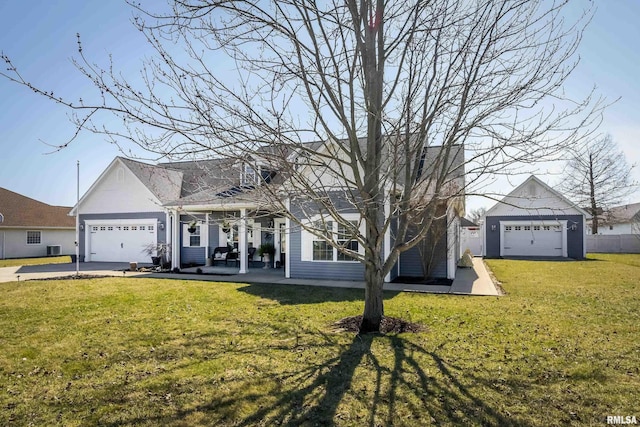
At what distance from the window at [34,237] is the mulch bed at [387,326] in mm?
29118

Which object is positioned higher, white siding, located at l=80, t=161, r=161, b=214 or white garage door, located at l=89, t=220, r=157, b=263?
white siding, located at l=80, t=161, r=161, b=214

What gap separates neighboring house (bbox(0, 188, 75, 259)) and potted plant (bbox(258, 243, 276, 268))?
20.0 m

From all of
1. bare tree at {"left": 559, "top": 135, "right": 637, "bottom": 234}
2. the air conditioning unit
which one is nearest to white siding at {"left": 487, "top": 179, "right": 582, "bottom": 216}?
bare tree at {"left": 559, "top": 135, "right": 637, "bottom": 234}

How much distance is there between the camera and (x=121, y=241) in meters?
21.8

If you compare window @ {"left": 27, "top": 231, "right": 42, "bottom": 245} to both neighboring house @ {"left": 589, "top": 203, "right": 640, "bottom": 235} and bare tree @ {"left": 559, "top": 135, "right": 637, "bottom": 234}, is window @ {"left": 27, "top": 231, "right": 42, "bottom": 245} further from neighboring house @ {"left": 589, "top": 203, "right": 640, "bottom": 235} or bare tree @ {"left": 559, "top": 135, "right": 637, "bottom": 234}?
neighboring house @ {"left": 589, "top": 203, "right": 640, "bottom": 235}

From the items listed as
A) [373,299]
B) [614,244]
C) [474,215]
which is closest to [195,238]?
[373,299]

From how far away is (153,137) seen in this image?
214 inches

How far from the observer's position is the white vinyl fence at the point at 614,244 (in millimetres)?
31545

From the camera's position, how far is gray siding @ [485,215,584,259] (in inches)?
968

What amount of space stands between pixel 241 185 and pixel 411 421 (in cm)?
429

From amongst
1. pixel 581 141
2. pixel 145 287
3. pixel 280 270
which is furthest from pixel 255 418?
pixel 280 270

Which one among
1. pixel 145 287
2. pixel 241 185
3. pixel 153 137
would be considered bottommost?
pixel 145 287

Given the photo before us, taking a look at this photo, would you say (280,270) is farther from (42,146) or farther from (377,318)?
(42,146)

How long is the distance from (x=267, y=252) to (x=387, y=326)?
34.2ft
